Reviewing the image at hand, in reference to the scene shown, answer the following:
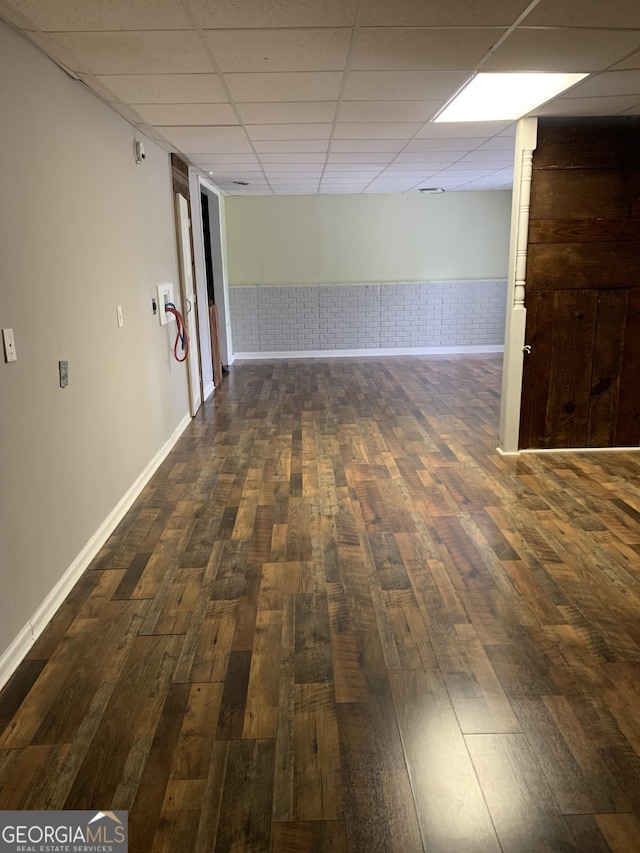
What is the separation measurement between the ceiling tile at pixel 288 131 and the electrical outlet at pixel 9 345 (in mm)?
2578

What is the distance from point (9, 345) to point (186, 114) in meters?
2.24

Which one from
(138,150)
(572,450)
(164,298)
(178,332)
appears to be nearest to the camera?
(138,150)

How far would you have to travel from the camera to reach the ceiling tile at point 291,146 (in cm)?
471

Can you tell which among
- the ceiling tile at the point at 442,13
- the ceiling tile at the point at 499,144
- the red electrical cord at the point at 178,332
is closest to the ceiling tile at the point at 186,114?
the red electrical cord at the point at 178,332

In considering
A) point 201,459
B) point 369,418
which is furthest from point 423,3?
point 369,418

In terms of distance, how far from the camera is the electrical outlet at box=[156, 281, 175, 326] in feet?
15.5

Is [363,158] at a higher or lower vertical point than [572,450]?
higher

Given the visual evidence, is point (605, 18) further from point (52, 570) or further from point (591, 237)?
point (52, 570)

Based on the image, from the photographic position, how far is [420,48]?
2.66 meters

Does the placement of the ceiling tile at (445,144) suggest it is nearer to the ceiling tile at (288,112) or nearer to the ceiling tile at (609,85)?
the ceiling tile at (288,112)

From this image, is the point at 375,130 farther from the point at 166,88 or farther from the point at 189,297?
the point at 189,297

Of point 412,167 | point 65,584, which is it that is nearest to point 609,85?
point 412,167

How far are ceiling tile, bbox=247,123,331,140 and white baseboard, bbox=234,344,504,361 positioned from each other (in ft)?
17.2

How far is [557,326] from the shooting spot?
14.6 feet
